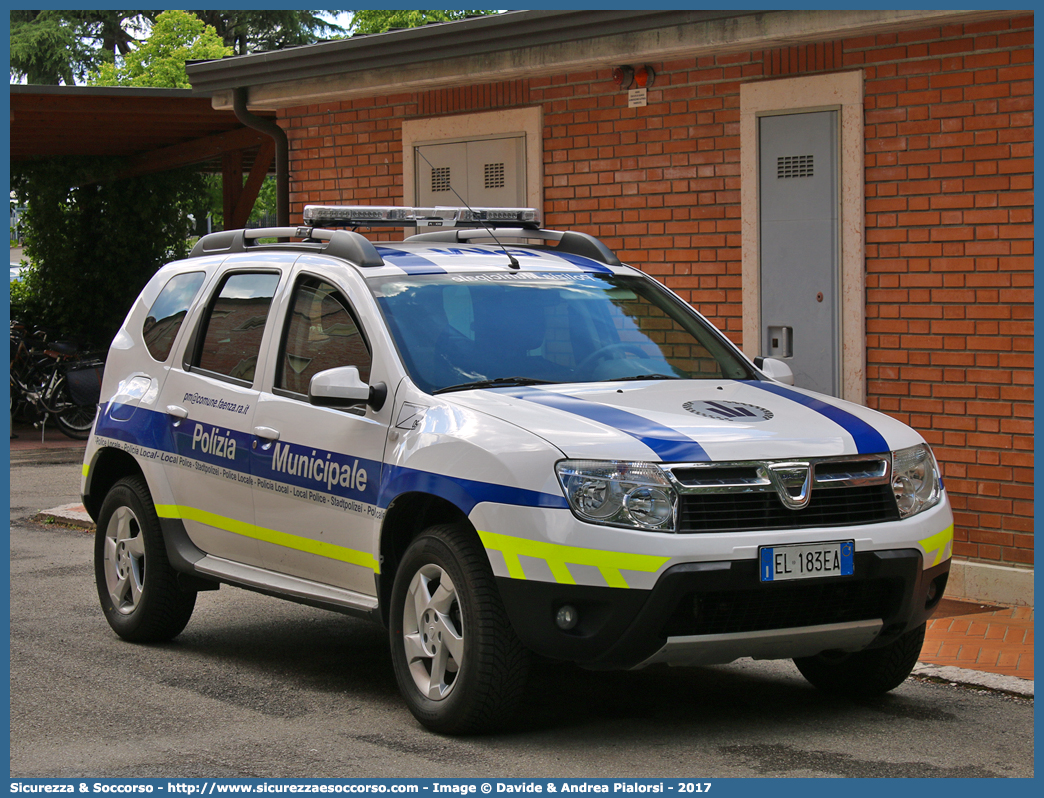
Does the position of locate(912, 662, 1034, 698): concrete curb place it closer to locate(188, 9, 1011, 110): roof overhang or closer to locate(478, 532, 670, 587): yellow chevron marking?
locate(478, 532, 670, 587): yellow chevron marking

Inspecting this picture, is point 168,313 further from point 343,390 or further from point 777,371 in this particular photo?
point 777,371

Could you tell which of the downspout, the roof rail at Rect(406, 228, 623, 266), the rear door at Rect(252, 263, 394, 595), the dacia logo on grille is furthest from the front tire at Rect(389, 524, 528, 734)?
the downspout

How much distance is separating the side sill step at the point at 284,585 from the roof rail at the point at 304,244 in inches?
55.0

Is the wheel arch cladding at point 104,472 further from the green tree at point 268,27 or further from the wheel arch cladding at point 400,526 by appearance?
the green tree at point 268,27

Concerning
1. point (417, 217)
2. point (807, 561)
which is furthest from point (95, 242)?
point (807, 561)

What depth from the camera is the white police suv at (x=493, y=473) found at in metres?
4.91

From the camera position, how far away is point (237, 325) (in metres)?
6.76

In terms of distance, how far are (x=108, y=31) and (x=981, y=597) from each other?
141 feet

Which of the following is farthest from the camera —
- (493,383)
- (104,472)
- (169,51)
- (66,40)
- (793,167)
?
(66,40)

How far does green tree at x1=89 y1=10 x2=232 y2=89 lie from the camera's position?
39.0 m

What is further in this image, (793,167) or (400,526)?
(793,167)

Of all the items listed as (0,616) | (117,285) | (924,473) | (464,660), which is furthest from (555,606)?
(117,285)

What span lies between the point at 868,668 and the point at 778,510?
1.24 meters

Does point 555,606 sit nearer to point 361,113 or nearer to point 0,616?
point 0,616
